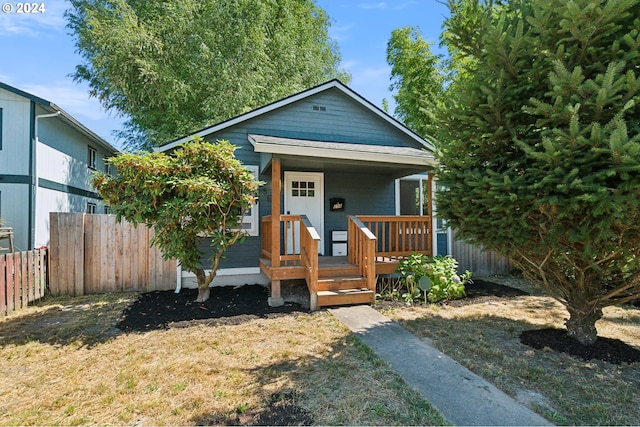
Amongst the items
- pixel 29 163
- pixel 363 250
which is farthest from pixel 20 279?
pixel 363 250

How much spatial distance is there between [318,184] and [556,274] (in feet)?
17.4

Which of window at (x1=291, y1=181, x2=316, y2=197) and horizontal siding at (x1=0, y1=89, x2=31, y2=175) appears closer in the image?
window at (x1=291, y1=181, x2=316, y2=197)

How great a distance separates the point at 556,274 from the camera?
14.0 feet

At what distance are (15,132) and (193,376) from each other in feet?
31.4

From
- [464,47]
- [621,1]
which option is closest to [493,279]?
[464,47]

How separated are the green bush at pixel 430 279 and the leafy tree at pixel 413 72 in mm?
11443

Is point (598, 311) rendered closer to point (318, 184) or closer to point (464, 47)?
point (464, 47)

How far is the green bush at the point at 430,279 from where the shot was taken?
20.6ft

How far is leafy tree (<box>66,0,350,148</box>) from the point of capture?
12773 mm

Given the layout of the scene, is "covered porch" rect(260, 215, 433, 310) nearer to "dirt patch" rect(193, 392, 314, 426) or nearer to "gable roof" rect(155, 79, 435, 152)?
"gable roof" rect(155, 79, 435, 152)

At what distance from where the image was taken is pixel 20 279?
5.66 metres

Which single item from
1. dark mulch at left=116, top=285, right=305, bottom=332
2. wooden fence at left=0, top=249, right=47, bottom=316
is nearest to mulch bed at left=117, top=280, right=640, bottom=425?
dark mulch at left=116, top=285, right=305, bottom=332

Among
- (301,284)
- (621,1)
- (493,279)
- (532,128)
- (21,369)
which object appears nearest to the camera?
(621,1)

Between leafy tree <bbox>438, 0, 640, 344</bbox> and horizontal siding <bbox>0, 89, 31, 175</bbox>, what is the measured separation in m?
10.6
